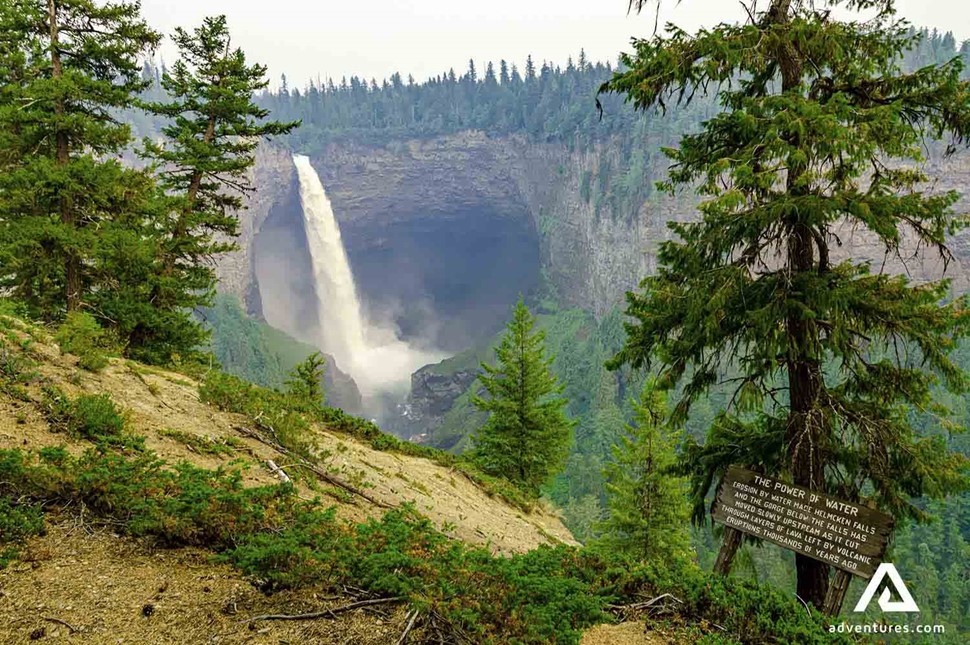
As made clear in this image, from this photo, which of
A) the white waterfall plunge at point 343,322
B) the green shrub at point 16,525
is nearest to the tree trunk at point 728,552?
the green shrub at point 16,525

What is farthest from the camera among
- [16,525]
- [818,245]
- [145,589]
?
[818,245]

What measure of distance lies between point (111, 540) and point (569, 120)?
13687 centimetres

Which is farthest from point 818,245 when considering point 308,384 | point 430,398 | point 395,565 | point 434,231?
point 434,231

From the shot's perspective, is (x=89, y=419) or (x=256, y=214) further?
(x=256, y=214)

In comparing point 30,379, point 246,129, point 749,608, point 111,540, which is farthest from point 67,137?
point 749,608

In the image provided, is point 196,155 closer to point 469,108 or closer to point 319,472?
point 319,472

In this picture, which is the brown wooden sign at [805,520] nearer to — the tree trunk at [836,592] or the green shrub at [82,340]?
the tree trunk at [836,592]

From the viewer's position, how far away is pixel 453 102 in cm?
15238

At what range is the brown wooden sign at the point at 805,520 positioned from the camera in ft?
19.6

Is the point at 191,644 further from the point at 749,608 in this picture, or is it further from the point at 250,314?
the point at 250,314

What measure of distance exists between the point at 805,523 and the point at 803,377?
5.98 ft

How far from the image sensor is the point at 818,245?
22.5ft

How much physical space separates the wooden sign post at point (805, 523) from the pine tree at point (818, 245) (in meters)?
0.45

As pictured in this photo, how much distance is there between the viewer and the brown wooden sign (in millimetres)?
5969
